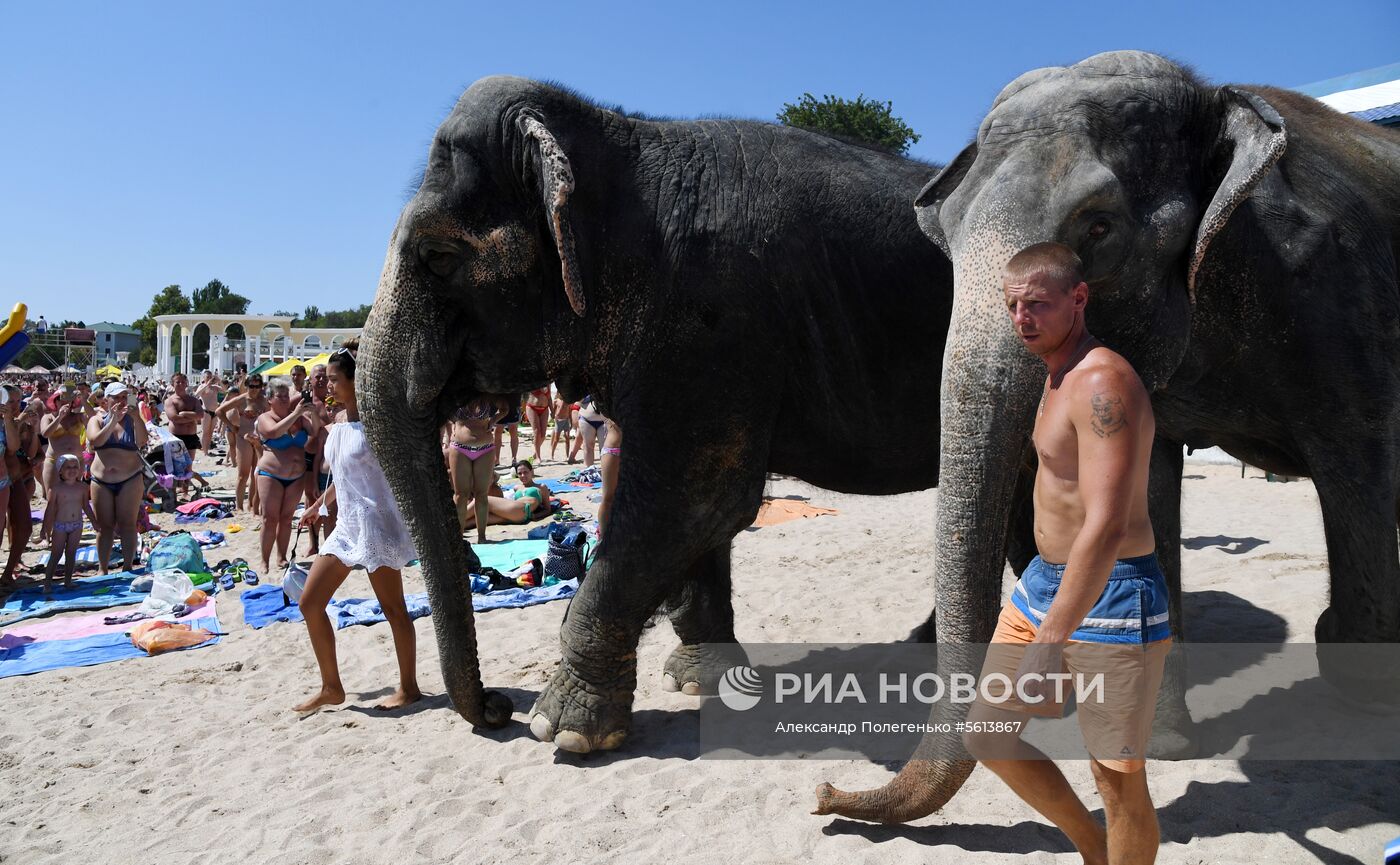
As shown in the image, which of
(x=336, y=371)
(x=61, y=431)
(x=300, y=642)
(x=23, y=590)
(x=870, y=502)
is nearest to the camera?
(x=336, y=371)

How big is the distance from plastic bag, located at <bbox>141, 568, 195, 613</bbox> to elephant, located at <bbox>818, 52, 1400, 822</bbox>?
680 centimetres

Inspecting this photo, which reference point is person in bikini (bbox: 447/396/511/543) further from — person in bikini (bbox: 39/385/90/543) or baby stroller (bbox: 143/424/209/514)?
baby stroller (bbox: 143/424/209/514)

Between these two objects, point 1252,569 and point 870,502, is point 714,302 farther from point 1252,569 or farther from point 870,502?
point 870,502

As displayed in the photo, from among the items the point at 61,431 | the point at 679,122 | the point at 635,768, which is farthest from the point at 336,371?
the point at 61,431

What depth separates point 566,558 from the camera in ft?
27.5

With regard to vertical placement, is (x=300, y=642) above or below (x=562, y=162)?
below

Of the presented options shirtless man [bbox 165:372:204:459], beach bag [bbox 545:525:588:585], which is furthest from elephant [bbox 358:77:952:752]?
shirtless man [bbox 165:372:204:459]

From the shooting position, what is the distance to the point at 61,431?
34.4 ft

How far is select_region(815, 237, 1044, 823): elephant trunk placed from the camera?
3.02m

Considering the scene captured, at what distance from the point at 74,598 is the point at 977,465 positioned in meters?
9.06

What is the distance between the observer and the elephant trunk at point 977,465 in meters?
3.02

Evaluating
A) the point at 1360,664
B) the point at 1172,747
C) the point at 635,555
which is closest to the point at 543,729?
the point at 635,555

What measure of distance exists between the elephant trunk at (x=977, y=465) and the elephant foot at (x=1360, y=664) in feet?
6.57

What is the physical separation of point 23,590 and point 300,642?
4.40m
